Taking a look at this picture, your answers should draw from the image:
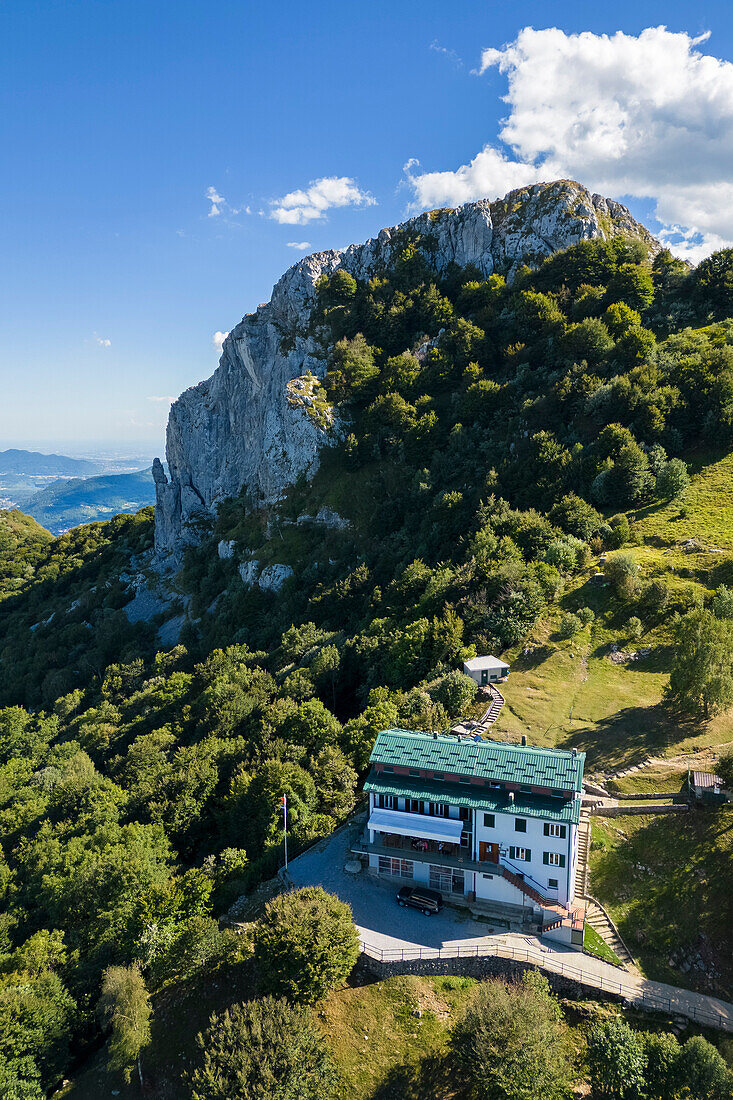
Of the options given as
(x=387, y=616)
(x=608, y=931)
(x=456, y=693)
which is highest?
(x=387, y=616)

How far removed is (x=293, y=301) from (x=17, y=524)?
11553 cm

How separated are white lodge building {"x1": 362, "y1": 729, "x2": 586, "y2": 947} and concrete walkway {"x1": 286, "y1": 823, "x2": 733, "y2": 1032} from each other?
1083 mm

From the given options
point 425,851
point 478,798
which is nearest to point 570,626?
point 478,798

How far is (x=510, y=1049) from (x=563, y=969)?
19.8ft

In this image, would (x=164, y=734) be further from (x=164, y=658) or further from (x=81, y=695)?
(x=81, y=695)

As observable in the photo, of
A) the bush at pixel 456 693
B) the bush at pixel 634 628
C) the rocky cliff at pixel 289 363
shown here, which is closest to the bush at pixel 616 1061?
the bush at pixel 456 693

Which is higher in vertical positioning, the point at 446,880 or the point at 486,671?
the point at 486,671

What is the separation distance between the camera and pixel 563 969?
2411 cm

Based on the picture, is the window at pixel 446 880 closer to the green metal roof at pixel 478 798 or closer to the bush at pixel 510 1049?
the green metal roof at pixel 478 798

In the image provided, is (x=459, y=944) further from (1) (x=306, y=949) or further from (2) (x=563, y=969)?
(1) (x=306, y=949)

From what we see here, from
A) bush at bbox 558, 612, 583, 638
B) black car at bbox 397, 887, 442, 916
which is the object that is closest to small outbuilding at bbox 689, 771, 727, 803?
bush at bbox 558, 612, 583, 638

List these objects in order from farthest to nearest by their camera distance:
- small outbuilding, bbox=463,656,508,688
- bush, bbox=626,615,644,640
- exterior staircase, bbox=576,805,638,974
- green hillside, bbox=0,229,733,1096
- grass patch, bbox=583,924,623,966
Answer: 1. bush, bbox=626,615,644,640
2. small outbuilding, bbox=463,656,508,688
3. green hillside, bbox=0,229,733,1096
4. exterior staircase, bbox=576,805,638,974
5. grass patch, bbox=583,924,623,966

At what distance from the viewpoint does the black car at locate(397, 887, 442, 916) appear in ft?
90.5

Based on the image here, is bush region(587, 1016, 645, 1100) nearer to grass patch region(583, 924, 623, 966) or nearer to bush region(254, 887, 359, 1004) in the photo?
grass patch region(583, 924, 623, 966)
